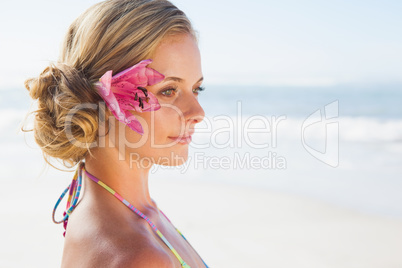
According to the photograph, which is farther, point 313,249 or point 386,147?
point 386,147

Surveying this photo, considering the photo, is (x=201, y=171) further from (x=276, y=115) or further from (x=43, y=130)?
(x=276, y=115)

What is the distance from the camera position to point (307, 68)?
29.9 metres

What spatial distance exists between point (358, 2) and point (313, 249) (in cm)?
2331

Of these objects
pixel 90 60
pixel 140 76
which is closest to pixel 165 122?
pixel 140 76

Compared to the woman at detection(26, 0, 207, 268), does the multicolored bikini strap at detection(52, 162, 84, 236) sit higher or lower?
lower

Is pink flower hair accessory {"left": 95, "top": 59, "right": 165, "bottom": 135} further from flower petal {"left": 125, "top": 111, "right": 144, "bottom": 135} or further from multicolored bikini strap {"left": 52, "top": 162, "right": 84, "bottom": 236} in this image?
multicolored bikini strap {"left": 52, "top": 162, "right": 84, "bottom": 236}

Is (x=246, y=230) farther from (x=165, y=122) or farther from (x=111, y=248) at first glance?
(x=111, y=248)

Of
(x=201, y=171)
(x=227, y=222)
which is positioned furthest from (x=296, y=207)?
(x=201, y=171)

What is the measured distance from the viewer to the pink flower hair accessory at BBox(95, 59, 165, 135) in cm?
173

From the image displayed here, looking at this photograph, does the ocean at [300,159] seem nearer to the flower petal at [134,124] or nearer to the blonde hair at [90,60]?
the blonde hair at [90,60]

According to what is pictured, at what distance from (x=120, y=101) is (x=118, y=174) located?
286 millimetres

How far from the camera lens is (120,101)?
182 centimetres

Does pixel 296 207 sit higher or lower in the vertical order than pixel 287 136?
lower

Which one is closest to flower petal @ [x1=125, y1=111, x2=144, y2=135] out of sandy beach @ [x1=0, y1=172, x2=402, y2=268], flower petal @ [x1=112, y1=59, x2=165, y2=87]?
flower petal @ [x1=112, y1=59, x2=165, y2=87]
